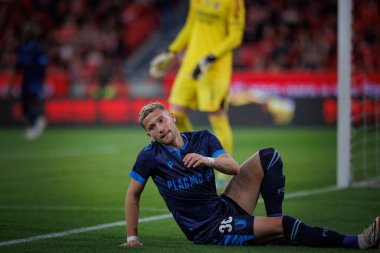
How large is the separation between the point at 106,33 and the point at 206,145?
18.6 metres

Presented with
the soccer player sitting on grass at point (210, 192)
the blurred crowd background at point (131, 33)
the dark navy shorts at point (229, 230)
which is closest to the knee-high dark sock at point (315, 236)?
the soccer player sitting on grass at point (210, 192)

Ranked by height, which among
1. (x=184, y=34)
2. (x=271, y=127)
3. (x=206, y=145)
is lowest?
(x=271, y=127)

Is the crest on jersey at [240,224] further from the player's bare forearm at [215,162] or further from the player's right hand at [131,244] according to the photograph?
the player's right hand at [131,244]

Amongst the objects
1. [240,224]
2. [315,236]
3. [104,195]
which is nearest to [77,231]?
[240,224]

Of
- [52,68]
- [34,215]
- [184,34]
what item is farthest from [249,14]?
[34,215]

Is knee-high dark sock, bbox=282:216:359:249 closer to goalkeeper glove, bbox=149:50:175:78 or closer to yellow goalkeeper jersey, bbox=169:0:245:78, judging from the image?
yellow goalkeeper jersey, bbox=169:0:245:78

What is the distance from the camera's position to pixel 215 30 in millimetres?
8969

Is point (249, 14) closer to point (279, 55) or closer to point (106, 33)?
point (279, 55)

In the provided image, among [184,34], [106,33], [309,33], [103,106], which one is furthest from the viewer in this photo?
[106,33]

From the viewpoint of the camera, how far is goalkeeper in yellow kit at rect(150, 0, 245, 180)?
8.69 meters

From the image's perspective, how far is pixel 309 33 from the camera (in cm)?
2138

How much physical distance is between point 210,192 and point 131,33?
19.0 meters

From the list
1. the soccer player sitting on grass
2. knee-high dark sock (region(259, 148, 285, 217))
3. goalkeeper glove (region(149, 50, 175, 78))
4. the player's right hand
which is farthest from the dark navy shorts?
goalkeeper glove (region(149, 50, 175, 78))

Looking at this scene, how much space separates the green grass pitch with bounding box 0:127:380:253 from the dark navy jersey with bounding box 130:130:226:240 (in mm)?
211
